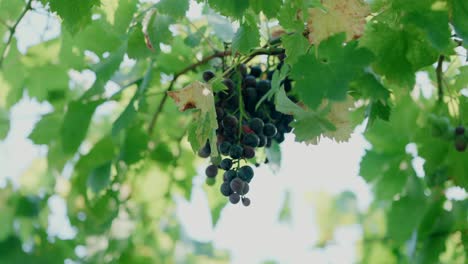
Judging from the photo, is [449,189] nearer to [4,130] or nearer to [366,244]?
[366,244]

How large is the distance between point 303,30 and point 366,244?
2.61m

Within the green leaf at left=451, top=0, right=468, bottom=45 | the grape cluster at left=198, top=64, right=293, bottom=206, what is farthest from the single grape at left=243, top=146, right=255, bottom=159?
the green leaf at left=451, top=0, right=468, bottom=45

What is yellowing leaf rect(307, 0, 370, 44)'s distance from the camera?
171 centimetres

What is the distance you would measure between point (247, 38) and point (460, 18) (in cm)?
57

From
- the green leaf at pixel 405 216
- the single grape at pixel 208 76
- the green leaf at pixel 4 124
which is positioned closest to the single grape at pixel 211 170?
Answer: the single grape at pixel 208 76

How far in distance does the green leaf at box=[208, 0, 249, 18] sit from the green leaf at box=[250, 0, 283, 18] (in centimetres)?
3

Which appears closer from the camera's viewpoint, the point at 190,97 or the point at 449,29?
the point at 449,29

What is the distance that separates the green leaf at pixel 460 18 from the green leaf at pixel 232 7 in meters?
0.55

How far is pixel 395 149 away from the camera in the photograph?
291cm

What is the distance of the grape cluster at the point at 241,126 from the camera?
1.90 metres

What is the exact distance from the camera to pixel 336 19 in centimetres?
172

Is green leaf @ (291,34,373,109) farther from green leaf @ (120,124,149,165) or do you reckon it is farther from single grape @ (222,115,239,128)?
green leaf @ (120,124,149,165)

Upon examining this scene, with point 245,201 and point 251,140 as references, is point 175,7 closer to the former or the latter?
point 251,140

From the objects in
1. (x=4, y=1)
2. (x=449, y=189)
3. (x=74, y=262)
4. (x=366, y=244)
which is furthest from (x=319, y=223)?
(x=4, y=1)
